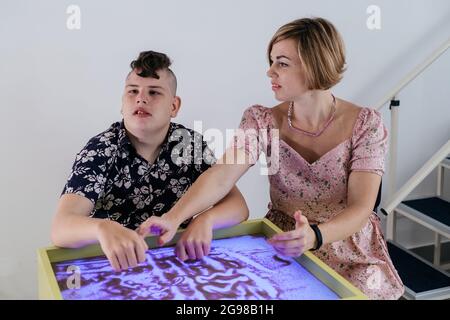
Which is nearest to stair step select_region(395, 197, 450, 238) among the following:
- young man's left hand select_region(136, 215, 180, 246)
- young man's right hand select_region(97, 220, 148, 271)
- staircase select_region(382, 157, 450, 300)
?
staircase select_region(382, 157, 450, 300)

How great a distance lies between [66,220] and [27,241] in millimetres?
918

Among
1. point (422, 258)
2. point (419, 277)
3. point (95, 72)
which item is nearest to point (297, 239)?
point (95, 72)

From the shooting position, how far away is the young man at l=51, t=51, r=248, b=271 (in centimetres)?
130

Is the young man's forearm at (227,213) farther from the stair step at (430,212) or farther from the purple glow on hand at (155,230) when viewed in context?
the stair step at (430,212)

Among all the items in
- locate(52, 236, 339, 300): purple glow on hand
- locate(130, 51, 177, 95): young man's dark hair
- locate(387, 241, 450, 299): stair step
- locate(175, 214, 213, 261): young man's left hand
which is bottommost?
locate(387, 241, 450, 299): stair step

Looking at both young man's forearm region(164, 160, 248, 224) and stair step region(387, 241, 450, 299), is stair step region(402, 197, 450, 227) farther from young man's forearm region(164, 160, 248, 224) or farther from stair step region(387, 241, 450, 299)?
young man's forearm region(164, 160, 248, 224)

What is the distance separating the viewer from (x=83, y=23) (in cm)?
188

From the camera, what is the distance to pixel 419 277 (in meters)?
2.17

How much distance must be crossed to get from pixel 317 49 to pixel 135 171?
1.75ft

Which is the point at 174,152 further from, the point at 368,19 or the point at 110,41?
the point at 368,19

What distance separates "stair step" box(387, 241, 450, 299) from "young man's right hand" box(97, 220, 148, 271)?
1.30m

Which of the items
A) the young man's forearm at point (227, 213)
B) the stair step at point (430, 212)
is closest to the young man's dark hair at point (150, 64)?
the young man's forearm at point (227, 213)

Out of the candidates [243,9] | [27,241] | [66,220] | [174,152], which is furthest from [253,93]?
[66,220]

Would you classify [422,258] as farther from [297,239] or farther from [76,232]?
[76,232]
